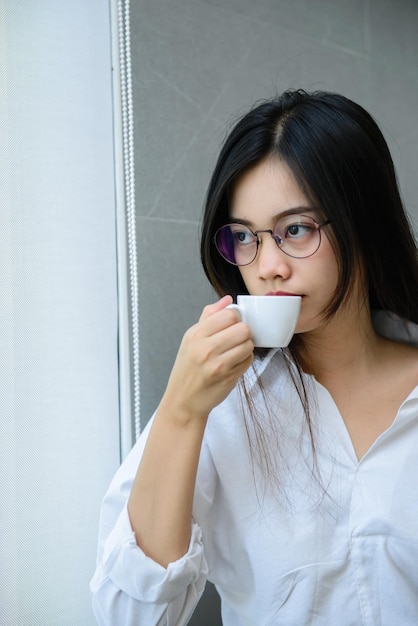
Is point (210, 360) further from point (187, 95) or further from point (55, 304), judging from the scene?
point (187, 95)

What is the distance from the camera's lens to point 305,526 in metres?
1.12

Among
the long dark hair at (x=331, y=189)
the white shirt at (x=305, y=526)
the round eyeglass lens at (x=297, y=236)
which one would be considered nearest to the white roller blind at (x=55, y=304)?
the white shirt at (x=305, y=526)

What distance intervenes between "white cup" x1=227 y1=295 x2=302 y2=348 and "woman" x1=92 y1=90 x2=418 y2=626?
0.04m

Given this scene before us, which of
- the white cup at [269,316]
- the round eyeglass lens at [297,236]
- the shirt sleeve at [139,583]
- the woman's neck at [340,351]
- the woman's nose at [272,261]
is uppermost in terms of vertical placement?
the round eyeglass lens at [297,236]

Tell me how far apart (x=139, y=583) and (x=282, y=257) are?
0.55m

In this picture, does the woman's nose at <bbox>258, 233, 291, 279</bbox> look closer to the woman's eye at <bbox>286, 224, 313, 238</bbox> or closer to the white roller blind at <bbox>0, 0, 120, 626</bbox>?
the woman's eye at <bbox>286, 224, 313, 238</bbox>

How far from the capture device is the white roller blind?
108 centimetres

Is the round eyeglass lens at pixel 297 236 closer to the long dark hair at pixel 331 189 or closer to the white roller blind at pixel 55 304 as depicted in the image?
the long dark hair at pixel 331 189

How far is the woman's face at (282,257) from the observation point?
104 cm

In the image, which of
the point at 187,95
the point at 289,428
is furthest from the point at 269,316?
the point at 187,95

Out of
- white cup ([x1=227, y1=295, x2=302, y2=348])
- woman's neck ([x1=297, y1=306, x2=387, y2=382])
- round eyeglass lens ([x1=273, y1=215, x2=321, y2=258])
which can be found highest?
round eyeglass lens ([x1=273, y1=215, x2=321, y2=258])

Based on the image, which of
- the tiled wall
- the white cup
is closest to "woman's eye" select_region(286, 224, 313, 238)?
the white cup

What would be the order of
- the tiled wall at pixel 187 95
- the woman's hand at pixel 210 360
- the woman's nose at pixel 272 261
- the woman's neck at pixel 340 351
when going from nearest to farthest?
1. the woman's hand at pixel 210 360
2. the woman's nose at pixel 272 261
3. the woman's neck at pixel 340 351
4. the tiled wall at pixel 187 95

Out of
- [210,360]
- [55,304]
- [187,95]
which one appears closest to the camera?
[210,360]
